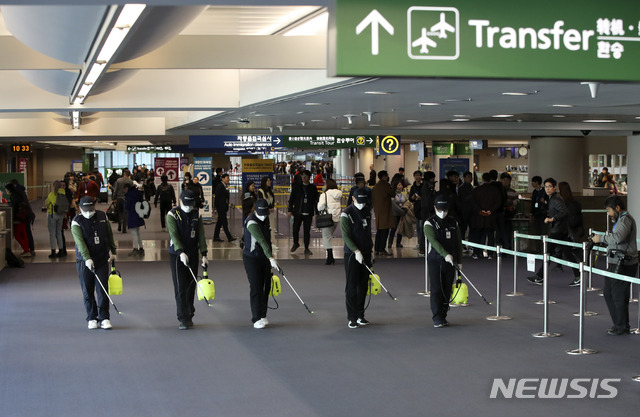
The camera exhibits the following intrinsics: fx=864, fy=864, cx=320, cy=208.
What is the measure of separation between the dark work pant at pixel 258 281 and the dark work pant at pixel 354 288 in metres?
1.08

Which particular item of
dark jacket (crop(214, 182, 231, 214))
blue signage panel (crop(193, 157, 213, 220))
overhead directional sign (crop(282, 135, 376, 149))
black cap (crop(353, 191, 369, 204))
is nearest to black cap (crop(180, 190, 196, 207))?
black cap (crop(353, 191, 369, 204))

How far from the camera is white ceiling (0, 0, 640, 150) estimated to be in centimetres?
1011

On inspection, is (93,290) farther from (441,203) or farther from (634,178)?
(634,178)

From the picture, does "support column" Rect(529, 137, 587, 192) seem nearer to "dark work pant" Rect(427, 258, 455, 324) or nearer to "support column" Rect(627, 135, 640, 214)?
"support column" Rect(627, 135, 640, 214)

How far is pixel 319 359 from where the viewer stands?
9883mm

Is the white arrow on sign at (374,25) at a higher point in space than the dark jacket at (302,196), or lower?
higher

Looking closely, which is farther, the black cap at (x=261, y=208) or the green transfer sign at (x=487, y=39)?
the black cap at (x=261, y=208)

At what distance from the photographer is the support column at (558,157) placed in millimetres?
27641

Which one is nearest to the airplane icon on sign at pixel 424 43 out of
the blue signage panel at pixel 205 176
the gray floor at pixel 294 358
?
the gray floor at pixel 294 358

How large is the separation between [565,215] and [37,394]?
1037cm

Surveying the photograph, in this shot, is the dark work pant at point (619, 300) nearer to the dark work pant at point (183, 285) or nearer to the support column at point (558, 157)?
the dark work pant at point (183, 285)

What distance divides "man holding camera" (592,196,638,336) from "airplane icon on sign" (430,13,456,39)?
272 inches

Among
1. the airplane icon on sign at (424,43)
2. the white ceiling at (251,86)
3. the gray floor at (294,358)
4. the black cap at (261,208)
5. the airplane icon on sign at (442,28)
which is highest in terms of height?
the white ceiling at (251,86)

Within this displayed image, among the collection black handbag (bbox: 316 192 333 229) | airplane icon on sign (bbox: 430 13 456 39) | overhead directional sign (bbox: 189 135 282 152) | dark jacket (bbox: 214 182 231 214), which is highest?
airplane icon on sign (bbox: 430 13 456 39)
